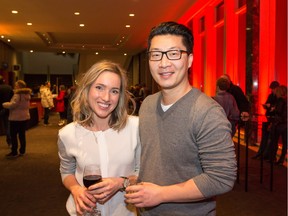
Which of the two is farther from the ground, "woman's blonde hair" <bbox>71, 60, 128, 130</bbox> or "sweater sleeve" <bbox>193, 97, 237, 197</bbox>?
"woman's blonde hair" <bbox>71, 60, 128, 130</bbox>

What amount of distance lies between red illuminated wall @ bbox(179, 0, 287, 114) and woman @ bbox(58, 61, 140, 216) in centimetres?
601

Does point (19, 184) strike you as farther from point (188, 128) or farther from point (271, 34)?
point (271, 34)

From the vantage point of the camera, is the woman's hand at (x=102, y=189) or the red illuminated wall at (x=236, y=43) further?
the red illuminated wall at (x=236, y=43)

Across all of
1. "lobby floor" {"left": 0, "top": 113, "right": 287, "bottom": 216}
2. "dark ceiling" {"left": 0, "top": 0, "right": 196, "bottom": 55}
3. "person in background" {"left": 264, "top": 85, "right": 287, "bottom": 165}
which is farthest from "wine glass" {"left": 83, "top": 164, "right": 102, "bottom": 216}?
"dark ceiling" {"left": 0, "top": 0, "right": 196, "bottom": 55}

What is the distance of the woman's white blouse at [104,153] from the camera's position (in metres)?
1.76

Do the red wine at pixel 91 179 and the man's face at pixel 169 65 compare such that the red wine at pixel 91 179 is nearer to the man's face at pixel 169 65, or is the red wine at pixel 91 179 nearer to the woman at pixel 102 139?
the woman at pixel 102 139

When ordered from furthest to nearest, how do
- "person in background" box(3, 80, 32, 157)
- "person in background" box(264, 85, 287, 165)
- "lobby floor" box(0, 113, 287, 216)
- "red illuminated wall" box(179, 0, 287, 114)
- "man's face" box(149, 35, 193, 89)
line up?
"red illuminated wall" box(179, 0, 287, 114)
"person in background" box(3, 80, 32, 157)
"person in background" box(264, 85, 287, 165)
"lobby floor" box(0, 113, 287, 216)
"man's face" box(149, 35, 193, 89)

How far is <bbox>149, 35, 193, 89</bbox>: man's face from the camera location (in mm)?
1381

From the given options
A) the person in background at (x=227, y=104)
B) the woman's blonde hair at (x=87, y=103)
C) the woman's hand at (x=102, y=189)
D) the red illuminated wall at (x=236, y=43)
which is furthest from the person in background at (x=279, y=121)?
the woman's hand at (x=102, y=189)

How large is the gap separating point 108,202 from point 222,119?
2.67ft

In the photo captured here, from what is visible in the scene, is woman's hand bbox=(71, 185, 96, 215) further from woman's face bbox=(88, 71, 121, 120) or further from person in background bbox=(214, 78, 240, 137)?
person in background bbox=(214, 78, 240, 137)

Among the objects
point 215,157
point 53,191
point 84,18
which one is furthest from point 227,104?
point 84,18

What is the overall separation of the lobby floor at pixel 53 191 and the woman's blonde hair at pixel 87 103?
7.65 ft

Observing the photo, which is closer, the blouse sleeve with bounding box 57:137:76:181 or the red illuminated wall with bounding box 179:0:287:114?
the blouse sleeve with bounding box 57:137:76:181
